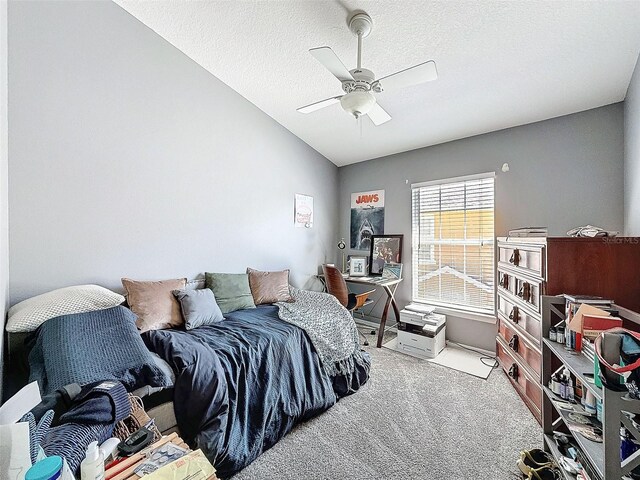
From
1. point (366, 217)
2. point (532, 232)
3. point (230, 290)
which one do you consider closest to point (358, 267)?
point (366, 217)

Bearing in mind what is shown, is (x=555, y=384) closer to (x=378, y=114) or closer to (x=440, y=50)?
(x=378, y=114)

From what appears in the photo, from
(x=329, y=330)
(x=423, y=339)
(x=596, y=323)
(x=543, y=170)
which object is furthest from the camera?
(x=423, y=339)

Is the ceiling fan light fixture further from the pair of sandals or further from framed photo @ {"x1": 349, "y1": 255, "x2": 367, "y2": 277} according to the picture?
framed photo @ {"x1": 349, "y1": 255, "x2": 367, "y2": 277}

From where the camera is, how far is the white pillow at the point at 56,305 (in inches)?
62.1

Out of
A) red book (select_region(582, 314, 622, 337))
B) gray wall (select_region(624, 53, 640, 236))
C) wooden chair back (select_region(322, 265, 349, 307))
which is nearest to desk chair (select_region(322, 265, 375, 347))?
wooden chair back (select_region(322, 265, 349, 307))

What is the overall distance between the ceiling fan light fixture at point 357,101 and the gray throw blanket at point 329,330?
1724 millimetres

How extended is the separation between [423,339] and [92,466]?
2904 millimetres

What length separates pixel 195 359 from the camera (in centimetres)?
165

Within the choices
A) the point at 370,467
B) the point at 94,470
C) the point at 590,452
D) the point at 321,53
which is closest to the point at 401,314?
the point at 370,467

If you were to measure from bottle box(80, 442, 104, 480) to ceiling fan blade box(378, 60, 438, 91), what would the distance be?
7.13 ft

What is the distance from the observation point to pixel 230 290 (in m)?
2.77

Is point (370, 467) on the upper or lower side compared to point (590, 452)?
lower

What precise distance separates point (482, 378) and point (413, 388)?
70 centimetres

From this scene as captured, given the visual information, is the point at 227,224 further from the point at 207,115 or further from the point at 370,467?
the point at 370,467
